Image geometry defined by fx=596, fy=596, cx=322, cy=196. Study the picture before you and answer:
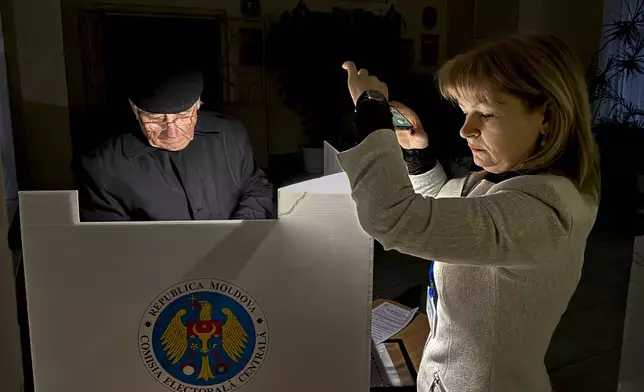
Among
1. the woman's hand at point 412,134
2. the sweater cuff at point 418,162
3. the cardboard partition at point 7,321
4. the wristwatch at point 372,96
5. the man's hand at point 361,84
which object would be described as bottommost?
the cardboard partition at point 7,321

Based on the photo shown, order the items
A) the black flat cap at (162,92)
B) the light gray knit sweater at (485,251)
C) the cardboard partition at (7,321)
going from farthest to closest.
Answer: the black flat cap at (162,92), the cardboard partition at (7,321), the light gray knit sweater at (485,251)

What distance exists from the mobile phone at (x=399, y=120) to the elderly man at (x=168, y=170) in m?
0.46

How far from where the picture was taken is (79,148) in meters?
2.09

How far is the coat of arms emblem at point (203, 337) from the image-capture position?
0.69 meters

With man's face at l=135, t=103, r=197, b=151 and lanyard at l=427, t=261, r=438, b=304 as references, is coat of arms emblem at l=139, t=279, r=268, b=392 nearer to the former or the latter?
lanyard at l=427, t=261, r=438, b=304

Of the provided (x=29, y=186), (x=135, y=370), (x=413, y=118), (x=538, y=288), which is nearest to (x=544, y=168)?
(x=538, y=288)

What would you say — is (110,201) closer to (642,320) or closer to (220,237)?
(220,237)

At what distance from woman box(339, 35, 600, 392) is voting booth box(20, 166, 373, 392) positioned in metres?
0.10

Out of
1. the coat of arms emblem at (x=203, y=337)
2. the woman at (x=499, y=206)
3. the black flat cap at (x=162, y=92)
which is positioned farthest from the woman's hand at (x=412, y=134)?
the black flat cap at (x=162, y=92)

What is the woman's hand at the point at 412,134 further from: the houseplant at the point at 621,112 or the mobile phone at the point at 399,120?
the houseplant at the point at 621,112

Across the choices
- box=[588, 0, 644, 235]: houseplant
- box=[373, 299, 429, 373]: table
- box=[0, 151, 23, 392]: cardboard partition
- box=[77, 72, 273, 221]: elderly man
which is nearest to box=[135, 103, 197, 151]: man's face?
box=[77, 72, 273, 221]: elderly man

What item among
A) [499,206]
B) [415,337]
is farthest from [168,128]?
[499,206]

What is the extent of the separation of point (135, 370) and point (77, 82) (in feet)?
5.68

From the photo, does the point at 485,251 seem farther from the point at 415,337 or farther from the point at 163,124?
the point at 163,124
